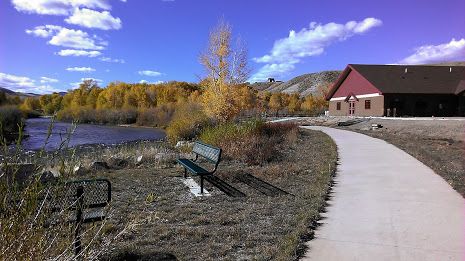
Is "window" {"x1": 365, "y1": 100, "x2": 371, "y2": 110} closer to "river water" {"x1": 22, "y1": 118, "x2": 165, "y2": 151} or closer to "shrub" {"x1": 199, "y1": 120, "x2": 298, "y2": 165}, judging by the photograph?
"river water" {"x1": 22, "y1": 118, "x2": 165, "y2": 151}

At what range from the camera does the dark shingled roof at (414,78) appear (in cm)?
4353

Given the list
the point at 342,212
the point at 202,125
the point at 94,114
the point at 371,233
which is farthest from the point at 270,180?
the point at 94,114

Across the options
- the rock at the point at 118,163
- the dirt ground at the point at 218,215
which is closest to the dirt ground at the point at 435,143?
the dirt ground at the point at 218,215

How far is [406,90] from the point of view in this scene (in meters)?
43.1

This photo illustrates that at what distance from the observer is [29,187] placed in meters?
3.30

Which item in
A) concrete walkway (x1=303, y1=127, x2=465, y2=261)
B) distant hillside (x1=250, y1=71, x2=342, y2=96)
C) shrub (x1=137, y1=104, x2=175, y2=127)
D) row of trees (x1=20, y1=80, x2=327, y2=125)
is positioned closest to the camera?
concrete walkway (x1=303, y1=127, x2=465, y2=261)

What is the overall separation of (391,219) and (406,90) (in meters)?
40.4

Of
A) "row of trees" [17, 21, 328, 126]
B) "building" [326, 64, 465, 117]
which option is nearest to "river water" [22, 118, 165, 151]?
"row of trees" [17, 21, 328, 126]

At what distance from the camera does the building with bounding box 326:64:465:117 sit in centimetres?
4306

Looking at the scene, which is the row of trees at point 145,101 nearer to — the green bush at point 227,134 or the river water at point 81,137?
the river water at point 81,137

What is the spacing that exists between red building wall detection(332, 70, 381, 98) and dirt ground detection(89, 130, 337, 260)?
36.2 m

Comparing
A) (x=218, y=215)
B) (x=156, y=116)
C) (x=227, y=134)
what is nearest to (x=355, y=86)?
(x=156, y=116)

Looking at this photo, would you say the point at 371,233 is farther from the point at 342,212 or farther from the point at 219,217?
the point at 219,217

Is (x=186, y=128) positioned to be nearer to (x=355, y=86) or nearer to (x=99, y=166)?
(x=99, y=166)
